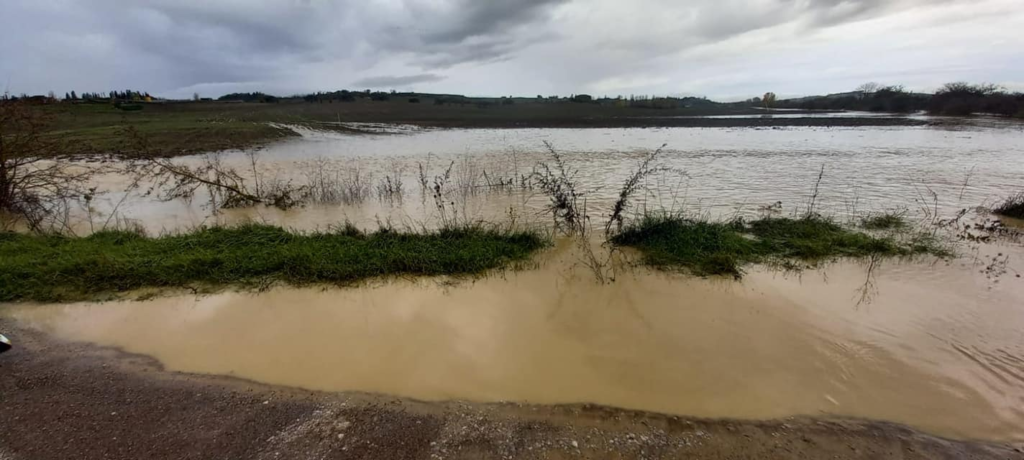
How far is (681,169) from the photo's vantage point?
16484 mm

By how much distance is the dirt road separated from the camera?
11.2 feet

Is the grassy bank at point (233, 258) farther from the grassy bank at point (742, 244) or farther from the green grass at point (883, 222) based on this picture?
the green grass at point (883, 222)

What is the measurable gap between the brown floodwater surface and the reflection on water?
4.21 meters

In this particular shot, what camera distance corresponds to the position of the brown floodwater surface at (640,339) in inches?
165

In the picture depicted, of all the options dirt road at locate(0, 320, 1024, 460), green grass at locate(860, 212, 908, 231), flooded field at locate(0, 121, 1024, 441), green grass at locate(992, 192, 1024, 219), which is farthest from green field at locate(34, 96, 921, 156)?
green grass at locate(992, 192, 1024, 219)

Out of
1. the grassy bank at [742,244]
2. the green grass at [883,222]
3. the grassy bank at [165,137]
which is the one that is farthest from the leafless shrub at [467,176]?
the grassy bank at [165,137]

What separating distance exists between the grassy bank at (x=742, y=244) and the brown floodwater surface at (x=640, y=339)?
1.60 ft

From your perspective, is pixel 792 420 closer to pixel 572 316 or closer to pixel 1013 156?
pixel 572 316

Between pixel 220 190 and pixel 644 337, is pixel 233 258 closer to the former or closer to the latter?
pixel 644 337

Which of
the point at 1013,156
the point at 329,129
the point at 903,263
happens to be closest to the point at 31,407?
the point at 903,263

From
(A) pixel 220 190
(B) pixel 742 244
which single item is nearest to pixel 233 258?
(A) pixel 220 190

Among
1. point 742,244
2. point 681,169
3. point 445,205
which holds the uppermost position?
point 681,169

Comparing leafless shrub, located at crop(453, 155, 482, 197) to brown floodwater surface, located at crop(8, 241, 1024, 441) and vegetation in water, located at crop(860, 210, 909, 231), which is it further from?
vegetation in water, located at crop(860, 210, 909, 231)

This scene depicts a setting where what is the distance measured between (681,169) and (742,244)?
937 centimetres
